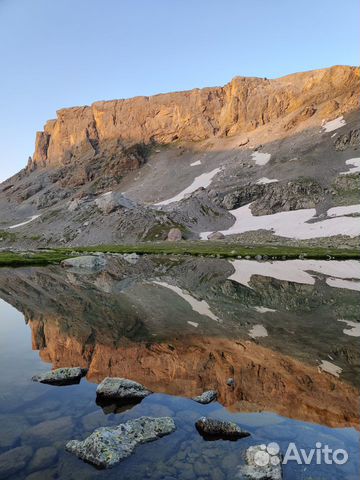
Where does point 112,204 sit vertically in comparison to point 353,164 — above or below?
above

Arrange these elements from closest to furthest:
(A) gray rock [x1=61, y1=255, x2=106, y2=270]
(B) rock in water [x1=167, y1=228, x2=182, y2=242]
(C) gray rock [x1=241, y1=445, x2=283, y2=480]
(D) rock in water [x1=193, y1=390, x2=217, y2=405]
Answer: (C) gray rock [x1=241, y1=445, x2=283, y2=480]
(D) rock in water [x1=193, y1=390, x2=217, y2=405]
(A) gray rock [x1=61, y1=255, x2=106, y2=270]
(B) rock in water [x1=167, y1=228, x2=182, y2=242]

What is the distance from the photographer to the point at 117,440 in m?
8.64

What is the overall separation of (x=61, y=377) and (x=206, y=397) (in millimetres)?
4540

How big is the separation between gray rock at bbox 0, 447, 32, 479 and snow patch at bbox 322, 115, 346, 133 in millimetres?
134060

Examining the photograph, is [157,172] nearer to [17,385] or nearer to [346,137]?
[346,137]

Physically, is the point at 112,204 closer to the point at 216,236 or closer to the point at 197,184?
the point at 216,236

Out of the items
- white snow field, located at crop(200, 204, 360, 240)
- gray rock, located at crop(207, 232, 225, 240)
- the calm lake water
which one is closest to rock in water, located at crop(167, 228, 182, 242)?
white snow field, located at crop(200, 204, 360, 240)

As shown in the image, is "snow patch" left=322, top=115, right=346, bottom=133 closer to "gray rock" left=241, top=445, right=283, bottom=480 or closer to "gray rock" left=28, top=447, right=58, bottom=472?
"gray rock" left=241, top=445, right=283, bottom=480

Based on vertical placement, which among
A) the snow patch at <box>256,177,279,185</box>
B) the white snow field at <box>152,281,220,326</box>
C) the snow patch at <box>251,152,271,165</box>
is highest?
the snow patch at <box>251,152,271,165</box>

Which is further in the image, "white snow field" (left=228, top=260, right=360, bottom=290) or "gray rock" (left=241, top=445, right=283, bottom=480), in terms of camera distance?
"white snow field" (left=228, top=260, right=360, bottom=290)

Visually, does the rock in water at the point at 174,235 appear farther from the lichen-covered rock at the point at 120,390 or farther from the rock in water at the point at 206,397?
the rock in water at the point at 206,397

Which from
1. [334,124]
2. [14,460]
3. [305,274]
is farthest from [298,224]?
[14,460]

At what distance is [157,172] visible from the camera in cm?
16112

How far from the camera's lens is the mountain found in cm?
10031
